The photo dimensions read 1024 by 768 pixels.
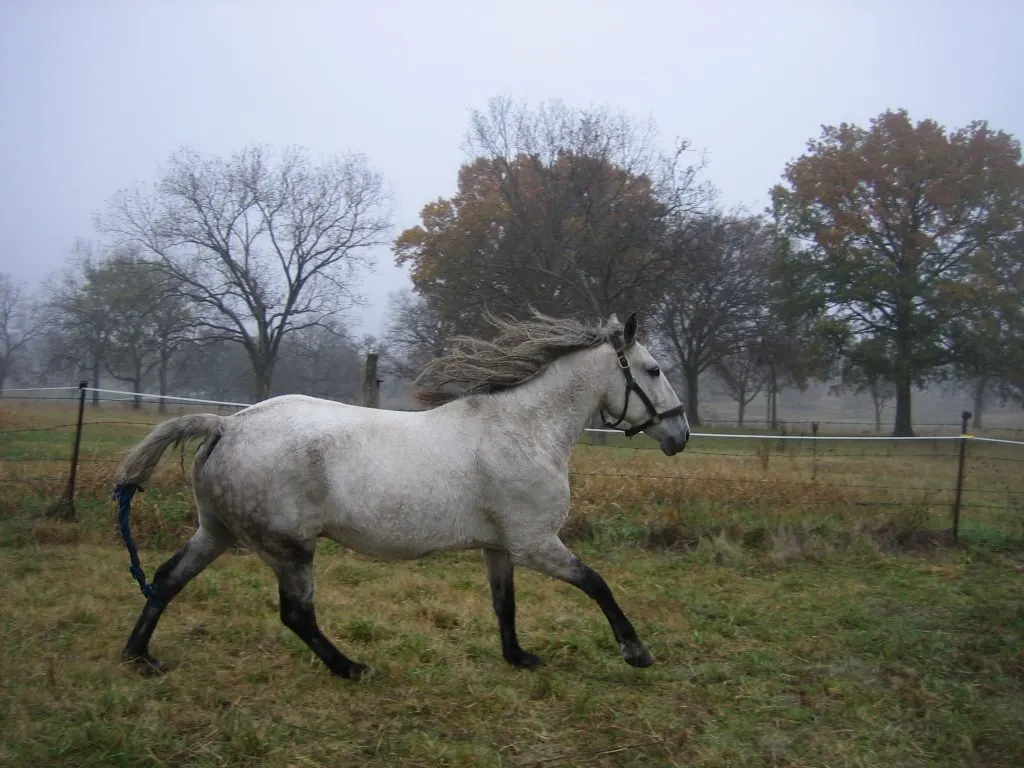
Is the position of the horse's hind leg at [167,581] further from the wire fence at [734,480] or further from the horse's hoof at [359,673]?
the wire fence at [734,480]

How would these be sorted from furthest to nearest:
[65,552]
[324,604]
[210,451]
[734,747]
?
[65,552], [324,604], [210,451], [734,747]

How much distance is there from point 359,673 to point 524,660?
99 centimetres

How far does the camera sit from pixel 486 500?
425 centimetres

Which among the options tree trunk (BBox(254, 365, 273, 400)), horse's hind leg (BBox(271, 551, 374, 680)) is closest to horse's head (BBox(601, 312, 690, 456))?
horse's hind leg (BBox(271, 551, 374, 680))

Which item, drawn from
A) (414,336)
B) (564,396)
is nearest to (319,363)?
(414,336)

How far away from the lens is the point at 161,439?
4.20m

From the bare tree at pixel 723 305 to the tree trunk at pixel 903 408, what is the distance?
5.23m

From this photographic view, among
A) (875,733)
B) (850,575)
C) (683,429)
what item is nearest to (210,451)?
(683,429)

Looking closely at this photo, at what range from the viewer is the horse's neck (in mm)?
4523

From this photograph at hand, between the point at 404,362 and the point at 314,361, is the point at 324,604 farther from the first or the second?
the point at 314,361

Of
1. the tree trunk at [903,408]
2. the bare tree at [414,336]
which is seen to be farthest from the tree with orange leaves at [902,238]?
the bare tree at [414,336]

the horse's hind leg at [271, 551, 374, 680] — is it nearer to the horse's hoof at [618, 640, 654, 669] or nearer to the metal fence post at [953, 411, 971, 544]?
the horse's hoof at [618, 640, 654, 669]

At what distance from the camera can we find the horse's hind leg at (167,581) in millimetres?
4254

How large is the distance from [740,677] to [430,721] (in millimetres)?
1882
